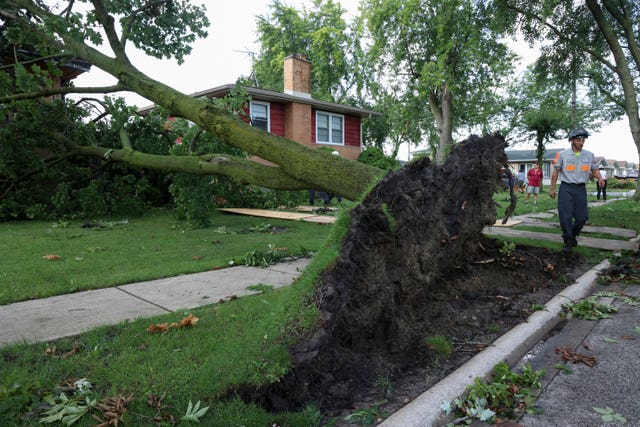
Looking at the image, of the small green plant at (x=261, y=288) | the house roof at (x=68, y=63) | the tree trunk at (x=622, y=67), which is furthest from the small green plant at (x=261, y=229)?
the tree trunk at (x=622, y=67)

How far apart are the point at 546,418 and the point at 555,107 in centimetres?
3930

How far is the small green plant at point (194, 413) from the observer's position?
6.21 feet

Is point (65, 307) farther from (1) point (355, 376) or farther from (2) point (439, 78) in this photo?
(2) point (439, 78)

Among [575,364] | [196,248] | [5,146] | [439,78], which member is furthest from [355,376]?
[439,78]

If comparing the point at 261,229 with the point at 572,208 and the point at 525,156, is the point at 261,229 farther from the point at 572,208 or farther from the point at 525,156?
the point at 525,156

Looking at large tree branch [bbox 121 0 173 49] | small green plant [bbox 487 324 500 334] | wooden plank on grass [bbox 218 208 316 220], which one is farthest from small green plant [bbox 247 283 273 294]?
large tree branch [bbox 121 0 173 49]

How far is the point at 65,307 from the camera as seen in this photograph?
3680mm

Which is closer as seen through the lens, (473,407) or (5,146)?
(473,407)

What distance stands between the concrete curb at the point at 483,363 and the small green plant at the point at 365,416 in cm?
7

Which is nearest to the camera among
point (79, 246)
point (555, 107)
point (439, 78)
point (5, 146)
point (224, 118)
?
point (224, 118)

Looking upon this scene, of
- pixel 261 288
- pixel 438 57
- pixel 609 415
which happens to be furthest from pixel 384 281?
pixel 438 57

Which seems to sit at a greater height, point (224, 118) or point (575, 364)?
point (224, 118)

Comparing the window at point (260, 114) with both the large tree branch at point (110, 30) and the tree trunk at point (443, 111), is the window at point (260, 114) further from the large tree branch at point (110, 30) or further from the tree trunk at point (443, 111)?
the tree trunk at point (443, 111)

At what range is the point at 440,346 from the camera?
2760 millimetres
